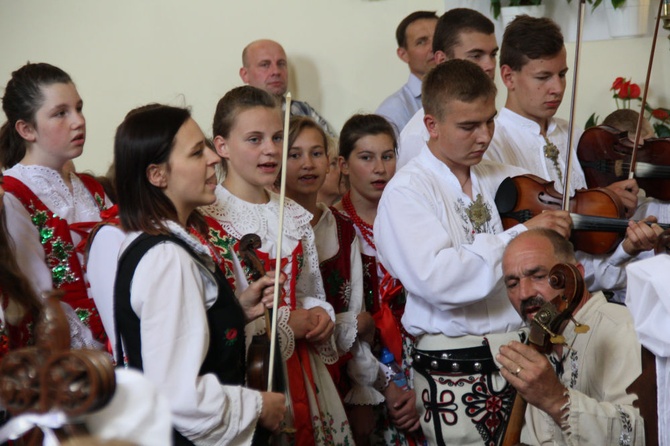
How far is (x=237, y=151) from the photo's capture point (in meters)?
2.50

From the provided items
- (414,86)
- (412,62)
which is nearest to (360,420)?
(414,86)

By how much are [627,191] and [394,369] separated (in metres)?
0.86

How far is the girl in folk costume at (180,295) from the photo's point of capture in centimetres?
179

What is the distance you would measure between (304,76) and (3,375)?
13.0 ft

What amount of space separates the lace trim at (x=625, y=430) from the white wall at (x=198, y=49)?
121 inches

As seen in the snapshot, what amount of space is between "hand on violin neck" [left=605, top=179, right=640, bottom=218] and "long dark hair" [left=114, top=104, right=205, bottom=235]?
4.61ft

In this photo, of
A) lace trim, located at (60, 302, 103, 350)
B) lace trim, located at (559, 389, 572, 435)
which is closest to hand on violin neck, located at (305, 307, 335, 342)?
A: lace trim, located at (60, 302, 103, 350)

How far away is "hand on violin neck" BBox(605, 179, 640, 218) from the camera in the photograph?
9.28 ft

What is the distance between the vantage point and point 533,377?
1.77 m

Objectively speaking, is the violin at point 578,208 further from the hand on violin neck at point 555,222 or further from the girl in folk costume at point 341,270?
the girl in folk costume at point 341,270

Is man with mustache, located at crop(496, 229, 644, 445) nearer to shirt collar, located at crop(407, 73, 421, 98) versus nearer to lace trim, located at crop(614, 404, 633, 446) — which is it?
lace trim, located at crop(614, 404, 633, 446)

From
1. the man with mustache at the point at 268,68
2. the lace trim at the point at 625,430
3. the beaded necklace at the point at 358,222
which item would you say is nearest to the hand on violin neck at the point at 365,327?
the beaded necklace at the point at 358,222

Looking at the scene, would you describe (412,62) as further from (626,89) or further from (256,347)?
(256,347)

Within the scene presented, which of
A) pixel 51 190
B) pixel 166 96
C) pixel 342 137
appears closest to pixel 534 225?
pixel 342 137
